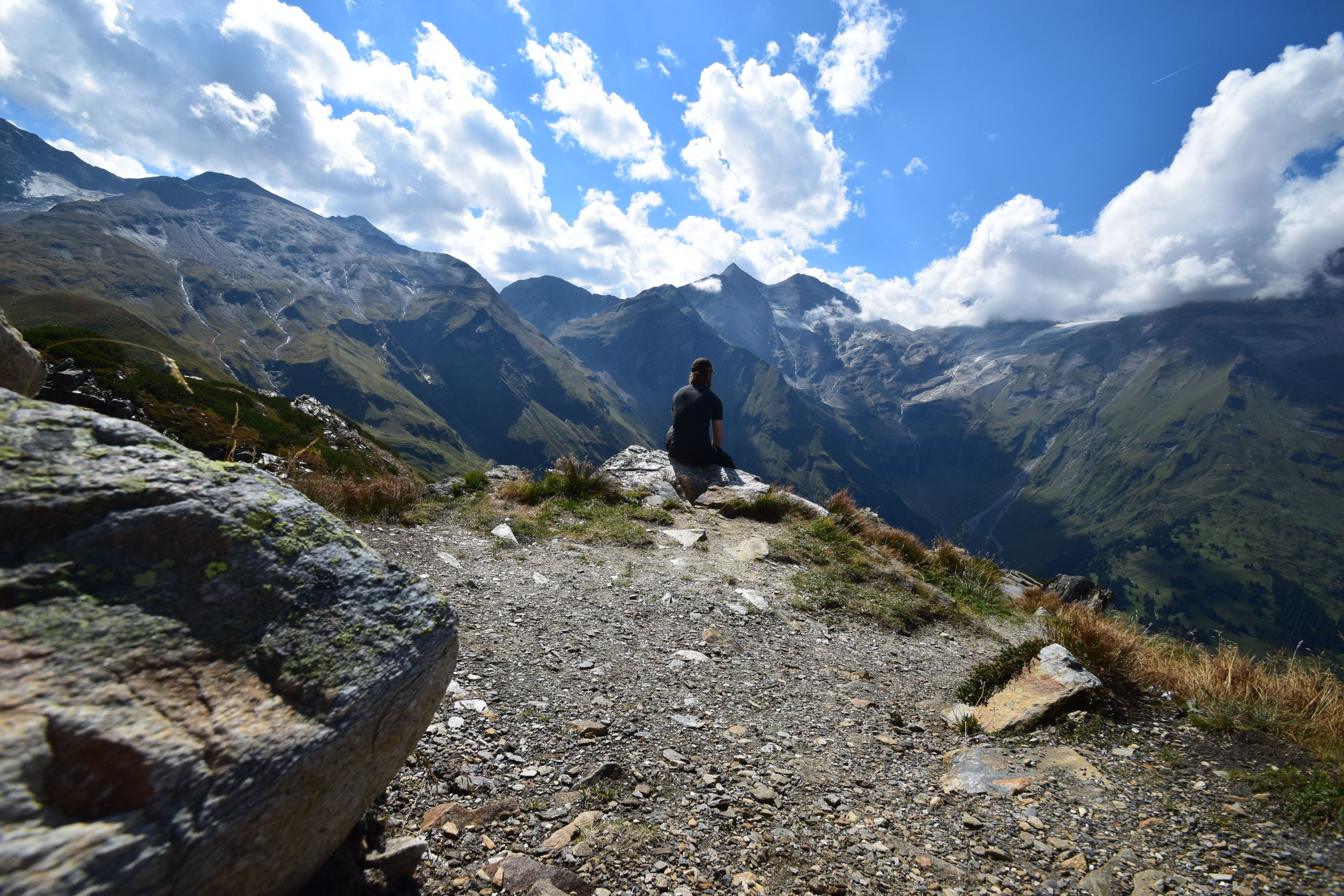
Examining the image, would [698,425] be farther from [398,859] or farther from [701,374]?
[398,859]

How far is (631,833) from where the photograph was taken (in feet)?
13.8

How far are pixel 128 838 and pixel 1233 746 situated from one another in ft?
27.2

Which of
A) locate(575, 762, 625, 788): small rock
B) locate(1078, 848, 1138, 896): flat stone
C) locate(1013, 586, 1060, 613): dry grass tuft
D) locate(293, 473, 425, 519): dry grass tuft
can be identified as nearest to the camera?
locate(1078, 848, 1138, 896): flat stone

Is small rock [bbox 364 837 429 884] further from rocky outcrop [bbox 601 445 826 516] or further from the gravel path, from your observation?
rocky outcrop [bbox 601 445 826 516]

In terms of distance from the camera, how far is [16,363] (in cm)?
436

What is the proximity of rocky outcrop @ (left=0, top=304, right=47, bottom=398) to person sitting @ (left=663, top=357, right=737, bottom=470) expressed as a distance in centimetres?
1367

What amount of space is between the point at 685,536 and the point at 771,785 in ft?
26.4

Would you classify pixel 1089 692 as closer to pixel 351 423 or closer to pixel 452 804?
pixel 452 804

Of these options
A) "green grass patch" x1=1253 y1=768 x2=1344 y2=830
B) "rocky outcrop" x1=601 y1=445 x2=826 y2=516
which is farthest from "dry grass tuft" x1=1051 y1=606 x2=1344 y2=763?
"rocky outcrop" x1=601 y1=445 x2=826 y2=516

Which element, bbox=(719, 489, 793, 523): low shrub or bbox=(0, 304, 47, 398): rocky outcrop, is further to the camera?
bbox=(719, 489, 793, 523): low shrub

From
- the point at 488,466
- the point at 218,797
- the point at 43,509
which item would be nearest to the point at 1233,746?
the point at 218,797

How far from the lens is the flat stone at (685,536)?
12.7m

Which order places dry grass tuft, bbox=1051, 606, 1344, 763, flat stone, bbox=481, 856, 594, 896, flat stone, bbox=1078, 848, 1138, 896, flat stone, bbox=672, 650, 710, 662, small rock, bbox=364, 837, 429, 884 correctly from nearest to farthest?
1. small rock, bbox=364, 837, 429, 884
2. flat stone, bbox=481, 856, 594, 896
3. flat stone, bbox=1078, 848, 1138, 896
4. dry grass tuft, bbox=1051, 606, 1344, 763
5. flat stone, bbox=672, 650, 710, 662

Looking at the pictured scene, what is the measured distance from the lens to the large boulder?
6.33 feet
